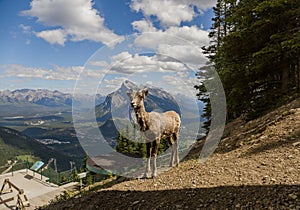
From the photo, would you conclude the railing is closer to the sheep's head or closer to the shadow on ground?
the shadow on ground

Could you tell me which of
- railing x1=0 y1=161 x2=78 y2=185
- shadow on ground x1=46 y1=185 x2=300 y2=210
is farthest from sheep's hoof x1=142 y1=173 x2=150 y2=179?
railing x1=0 y1=161 x2=78 y2=185

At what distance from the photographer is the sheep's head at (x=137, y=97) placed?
581 centimetres

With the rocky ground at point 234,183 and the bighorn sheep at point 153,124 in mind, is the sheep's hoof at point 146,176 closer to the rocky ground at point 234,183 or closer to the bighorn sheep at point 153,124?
the bighorn sheep at point 153,124

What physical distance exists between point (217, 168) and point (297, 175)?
2090 millimetres

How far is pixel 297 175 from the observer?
4559 millimetres

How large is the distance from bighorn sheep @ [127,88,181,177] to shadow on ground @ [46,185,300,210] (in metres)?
1.35

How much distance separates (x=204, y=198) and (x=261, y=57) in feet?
30.1

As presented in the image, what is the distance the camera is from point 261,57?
37.4 feet

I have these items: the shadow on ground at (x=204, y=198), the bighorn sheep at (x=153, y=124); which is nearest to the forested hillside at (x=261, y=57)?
the bighorn sheep at (x=153, y=124)

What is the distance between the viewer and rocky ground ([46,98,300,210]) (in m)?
4.08

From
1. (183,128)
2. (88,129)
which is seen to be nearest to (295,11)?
(183,128)

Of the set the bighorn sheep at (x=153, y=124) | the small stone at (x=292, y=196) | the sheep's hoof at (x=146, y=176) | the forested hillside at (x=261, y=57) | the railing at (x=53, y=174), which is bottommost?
the railing at (x=53, y=174)

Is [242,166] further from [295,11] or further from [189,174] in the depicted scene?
[295,11]

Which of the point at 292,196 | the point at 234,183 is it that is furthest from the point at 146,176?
the point at 292,196
